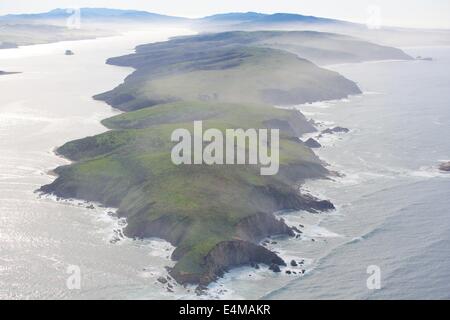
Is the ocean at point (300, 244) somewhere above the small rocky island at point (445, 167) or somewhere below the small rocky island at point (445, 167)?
below

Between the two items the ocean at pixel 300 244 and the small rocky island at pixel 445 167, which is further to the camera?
the small rocky island at pixel 445 167

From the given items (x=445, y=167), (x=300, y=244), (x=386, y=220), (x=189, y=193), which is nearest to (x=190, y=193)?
(x=189, y=193)

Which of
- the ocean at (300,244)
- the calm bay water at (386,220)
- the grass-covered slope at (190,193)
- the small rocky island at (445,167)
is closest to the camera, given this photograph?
the ocean at (300,244)

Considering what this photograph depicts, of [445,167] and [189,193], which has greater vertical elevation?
[189,193]

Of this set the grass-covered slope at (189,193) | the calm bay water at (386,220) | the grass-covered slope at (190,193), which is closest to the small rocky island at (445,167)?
the calm bay water at (386,220)

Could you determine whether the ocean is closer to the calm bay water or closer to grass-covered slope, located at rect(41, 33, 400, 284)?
the calm bay water

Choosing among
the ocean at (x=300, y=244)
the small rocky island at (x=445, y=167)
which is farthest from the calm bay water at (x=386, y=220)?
the small rocky island at (x=445, y=167)

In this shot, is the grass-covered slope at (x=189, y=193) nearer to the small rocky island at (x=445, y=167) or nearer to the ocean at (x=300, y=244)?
the ocean at (x=300, y=244)

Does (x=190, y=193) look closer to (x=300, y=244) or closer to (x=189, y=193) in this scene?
(x=189, y=193)

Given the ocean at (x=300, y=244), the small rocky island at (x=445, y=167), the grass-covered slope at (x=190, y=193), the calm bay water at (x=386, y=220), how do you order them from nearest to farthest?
the ocean at (x=300, y=244)
the calm bay water at (x=386, y=220)
the grass-covered slope at (x=190, y=193)
the small rocky island at (x=445, y=167)
